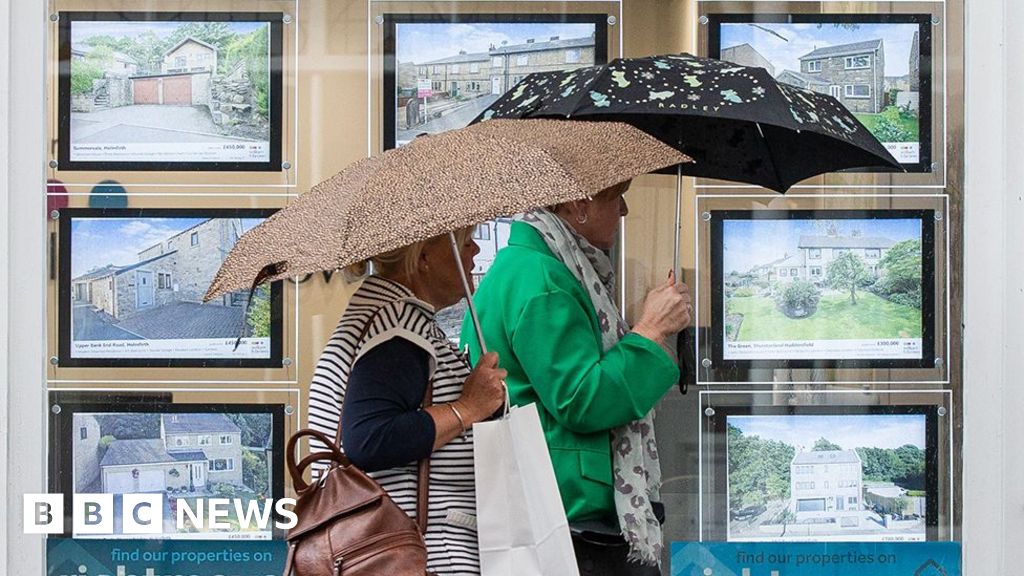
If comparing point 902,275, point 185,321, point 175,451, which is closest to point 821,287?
point 902,275

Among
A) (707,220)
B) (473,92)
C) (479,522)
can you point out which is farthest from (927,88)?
(479,522)

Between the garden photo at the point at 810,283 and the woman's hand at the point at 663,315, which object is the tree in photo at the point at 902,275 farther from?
the woman's hand at the point at 663,315

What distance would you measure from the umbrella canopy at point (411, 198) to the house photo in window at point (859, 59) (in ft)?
5.86

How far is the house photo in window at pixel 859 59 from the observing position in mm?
4301

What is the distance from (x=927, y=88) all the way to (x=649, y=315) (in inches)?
64.6

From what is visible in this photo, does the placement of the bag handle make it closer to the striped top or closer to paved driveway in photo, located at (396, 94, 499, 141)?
the striped top

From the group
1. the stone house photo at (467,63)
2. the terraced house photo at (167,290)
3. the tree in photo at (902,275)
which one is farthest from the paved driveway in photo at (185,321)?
the tree in photo at (902,275)

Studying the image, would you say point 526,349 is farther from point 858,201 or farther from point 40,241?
point 40,241

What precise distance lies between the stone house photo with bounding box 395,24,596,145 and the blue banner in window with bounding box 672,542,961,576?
1666 millimetres

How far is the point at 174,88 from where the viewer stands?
14.0 feet

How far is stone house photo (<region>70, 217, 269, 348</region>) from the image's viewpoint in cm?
428

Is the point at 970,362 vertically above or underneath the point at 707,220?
underneath

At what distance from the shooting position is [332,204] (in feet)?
8.08

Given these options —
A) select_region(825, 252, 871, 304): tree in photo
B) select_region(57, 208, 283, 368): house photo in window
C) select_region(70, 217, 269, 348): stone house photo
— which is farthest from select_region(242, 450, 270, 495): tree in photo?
select_region(825, 252, 871, 304): tree in photo
